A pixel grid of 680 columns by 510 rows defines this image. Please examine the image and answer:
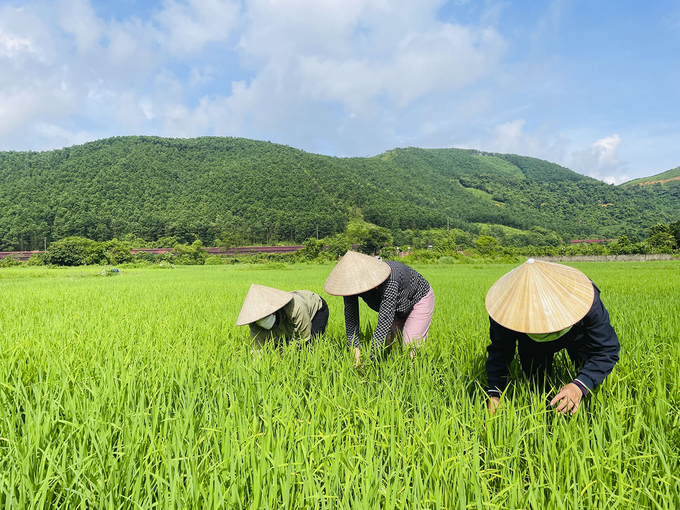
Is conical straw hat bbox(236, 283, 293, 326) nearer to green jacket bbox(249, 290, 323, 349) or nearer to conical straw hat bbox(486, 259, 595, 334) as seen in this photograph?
green jacket bbox(249, 290, 323, 349)

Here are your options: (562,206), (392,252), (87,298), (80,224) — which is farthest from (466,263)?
(562,206)

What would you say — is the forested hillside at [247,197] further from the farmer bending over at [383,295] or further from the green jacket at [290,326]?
the farmer bending over at [383,295]

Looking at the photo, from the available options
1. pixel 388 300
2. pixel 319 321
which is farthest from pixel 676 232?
pixel 388 300

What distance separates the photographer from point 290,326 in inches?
119

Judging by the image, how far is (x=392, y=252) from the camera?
3722 cm

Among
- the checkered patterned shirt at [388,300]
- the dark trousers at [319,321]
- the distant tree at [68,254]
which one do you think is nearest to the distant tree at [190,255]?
the distant tree at [68,254]

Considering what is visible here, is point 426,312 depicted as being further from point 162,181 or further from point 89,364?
point 162,181

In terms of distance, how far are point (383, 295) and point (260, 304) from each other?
87 cm

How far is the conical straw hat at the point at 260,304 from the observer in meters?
2.55

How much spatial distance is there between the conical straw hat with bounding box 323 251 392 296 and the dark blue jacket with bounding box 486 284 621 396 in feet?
2.92

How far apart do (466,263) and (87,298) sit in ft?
79.8

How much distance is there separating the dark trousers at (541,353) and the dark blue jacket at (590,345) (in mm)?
56

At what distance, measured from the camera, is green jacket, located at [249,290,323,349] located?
2.90 m

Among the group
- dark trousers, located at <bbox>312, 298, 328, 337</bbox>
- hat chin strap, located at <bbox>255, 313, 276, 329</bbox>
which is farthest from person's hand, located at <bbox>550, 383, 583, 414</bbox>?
dark trousers, located at <bbox>312, 298, 328, 337</bbox>
